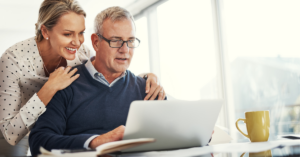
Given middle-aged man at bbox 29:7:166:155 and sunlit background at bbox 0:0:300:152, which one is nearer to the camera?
middle-aged man at bbox 29:7:166:155

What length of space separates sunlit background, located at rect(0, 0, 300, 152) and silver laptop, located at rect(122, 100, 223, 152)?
1.77 meters

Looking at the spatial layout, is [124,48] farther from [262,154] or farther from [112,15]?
[262,154]

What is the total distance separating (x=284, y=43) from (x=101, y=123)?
7.47 feet

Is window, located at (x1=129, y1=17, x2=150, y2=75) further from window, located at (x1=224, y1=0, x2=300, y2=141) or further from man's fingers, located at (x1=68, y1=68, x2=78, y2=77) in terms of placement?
man's fingers, located at (x1=68, y1=68, x2=78, y2=77)

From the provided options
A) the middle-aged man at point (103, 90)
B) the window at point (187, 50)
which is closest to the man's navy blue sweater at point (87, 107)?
the middle-aged man at point (103, 90)

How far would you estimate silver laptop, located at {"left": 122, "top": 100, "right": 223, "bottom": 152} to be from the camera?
2.35 ft

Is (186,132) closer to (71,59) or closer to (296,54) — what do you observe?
(71,59)

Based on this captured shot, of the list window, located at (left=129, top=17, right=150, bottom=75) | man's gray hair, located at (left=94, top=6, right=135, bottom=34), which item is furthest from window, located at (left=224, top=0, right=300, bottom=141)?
man's gray hair, located at (left=94, top=6, right=135, bottom=34)

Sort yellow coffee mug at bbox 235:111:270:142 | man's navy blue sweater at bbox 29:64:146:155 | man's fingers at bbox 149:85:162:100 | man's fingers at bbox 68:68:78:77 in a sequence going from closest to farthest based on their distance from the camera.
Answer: yellow coffee mug at bbox 235:111:270:142 → man's navy blue sweater at bbox 29:64:146:155 → man's fingers at bbox 68:68:78:77 → man's fingers at bbox 149:85:162:100

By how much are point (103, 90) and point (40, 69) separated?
471mm

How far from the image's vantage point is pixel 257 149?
29.7 inches

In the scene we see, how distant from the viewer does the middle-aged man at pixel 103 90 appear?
1209 mm

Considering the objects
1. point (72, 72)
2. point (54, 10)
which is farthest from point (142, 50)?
point (72, 72)

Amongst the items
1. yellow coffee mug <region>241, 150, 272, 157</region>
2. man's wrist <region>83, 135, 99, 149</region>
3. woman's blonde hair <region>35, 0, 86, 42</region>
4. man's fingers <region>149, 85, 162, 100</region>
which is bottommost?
yellow coffee mug <region>241, 150, 272, 157</region>
